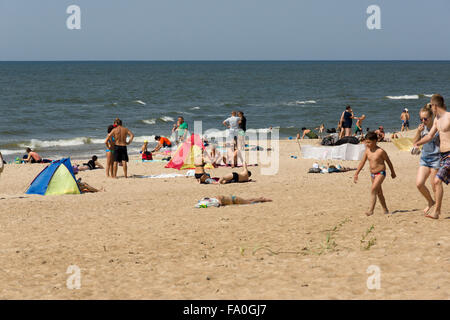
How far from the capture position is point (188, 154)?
53.8 ft

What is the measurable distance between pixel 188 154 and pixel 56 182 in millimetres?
4845

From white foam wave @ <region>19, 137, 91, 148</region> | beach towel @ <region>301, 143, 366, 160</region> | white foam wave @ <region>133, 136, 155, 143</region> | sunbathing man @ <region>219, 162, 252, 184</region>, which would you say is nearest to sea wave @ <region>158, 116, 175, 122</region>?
white foam wave @ <region>133, 136, 155, 143</region>

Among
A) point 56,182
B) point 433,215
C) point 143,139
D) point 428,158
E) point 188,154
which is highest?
point 143,139

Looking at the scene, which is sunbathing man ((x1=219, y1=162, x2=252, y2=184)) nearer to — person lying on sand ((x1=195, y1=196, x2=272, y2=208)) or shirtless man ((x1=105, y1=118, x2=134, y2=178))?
shirtless man ((x1=105, y1=118, x2=134, y2=178))

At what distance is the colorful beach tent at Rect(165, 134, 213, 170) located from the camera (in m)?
16.4

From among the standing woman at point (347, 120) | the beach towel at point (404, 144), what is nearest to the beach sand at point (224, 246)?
the beach towel at point (404, 144)

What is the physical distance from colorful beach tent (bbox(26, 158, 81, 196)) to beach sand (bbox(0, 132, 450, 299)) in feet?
1.75

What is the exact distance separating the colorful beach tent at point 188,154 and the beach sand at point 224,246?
444 centimetres

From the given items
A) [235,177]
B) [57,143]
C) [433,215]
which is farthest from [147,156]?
[433,215]

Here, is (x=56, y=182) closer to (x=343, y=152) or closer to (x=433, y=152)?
(x=433, y=152)

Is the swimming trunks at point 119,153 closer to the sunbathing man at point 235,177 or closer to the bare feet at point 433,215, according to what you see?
the sunbathing man at point 235,177

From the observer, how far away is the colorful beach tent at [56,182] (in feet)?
40.5

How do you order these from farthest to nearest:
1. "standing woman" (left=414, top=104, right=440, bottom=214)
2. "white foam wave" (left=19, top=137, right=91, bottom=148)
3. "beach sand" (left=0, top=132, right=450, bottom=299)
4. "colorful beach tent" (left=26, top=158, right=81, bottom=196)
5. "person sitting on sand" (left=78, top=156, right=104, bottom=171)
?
1. "white foam wave" (left=19, top=137, right=91, bottom=148)
2. "person sitting on sand" (left=78, top=156, right=104, bottom=171)
3. "colorful beach tent" (left=26, top=158, right=81, bottom=196)
4. "standing woman" (left=414, top=104, right=440, bottom=214)
5. "beach sand" (left=0, top=132, right=450, bottom=299)
